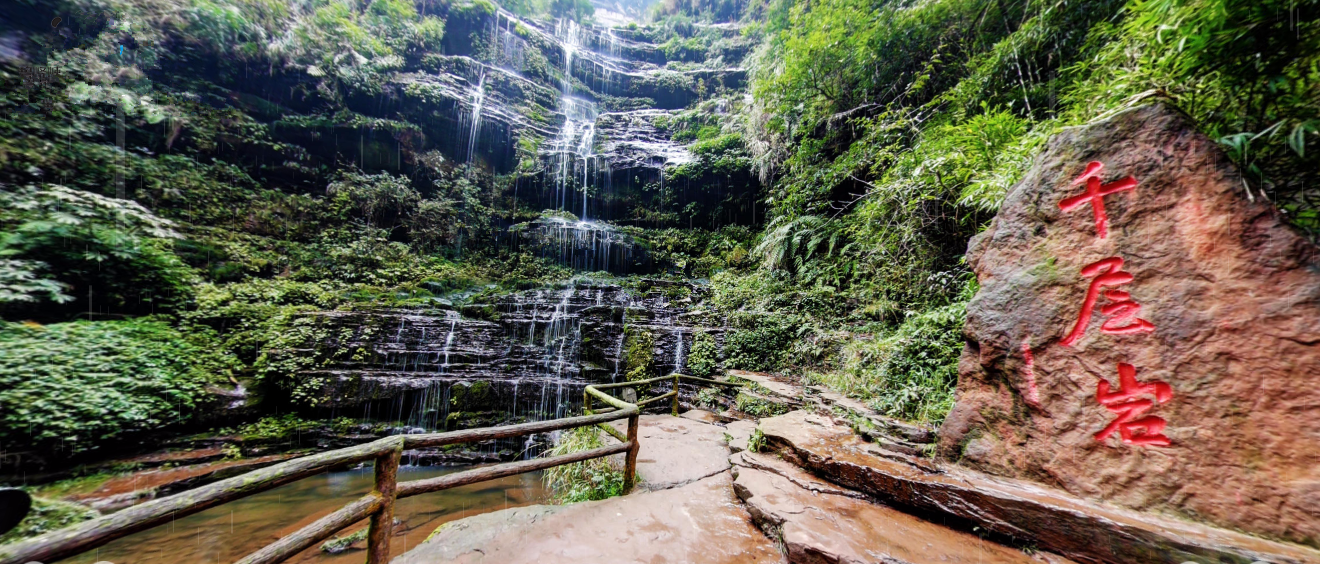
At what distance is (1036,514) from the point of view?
75.3 inches

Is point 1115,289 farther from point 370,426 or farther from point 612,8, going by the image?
point 612,8

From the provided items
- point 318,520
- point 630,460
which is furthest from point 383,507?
point 630,460

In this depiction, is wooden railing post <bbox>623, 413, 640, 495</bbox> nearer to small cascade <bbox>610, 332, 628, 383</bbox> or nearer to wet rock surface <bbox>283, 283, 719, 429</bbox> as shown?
wet rock surface <bbox>283, 283, 719, 429</bbox>

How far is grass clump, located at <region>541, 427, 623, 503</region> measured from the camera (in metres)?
3.14

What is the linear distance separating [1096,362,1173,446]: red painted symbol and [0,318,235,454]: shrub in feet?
28.8

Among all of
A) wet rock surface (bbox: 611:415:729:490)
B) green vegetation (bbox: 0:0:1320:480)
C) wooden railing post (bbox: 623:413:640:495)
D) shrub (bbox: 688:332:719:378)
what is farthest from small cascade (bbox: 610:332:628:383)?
wooden railing post (bbox: 623:413:640:495)

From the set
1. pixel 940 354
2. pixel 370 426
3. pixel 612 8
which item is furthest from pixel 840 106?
pixel 612 8

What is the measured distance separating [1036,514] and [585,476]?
Result: 120 inches

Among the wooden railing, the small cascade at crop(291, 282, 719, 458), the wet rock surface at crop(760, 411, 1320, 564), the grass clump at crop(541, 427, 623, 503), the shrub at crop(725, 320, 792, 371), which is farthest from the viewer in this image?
the shrub at crop(725, 320, 792, 371)

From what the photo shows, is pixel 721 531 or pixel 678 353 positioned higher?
pixel 678 353

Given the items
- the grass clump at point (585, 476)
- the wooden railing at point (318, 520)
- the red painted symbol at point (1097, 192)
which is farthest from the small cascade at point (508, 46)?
the red painted symbol at point (1097, 192)

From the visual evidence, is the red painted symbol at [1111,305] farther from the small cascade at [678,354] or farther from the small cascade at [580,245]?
the small cascade at [580,245]

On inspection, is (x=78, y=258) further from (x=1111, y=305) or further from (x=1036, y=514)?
(x=1111, y=305)

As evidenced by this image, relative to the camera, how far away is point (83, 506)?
3629 millimetres
